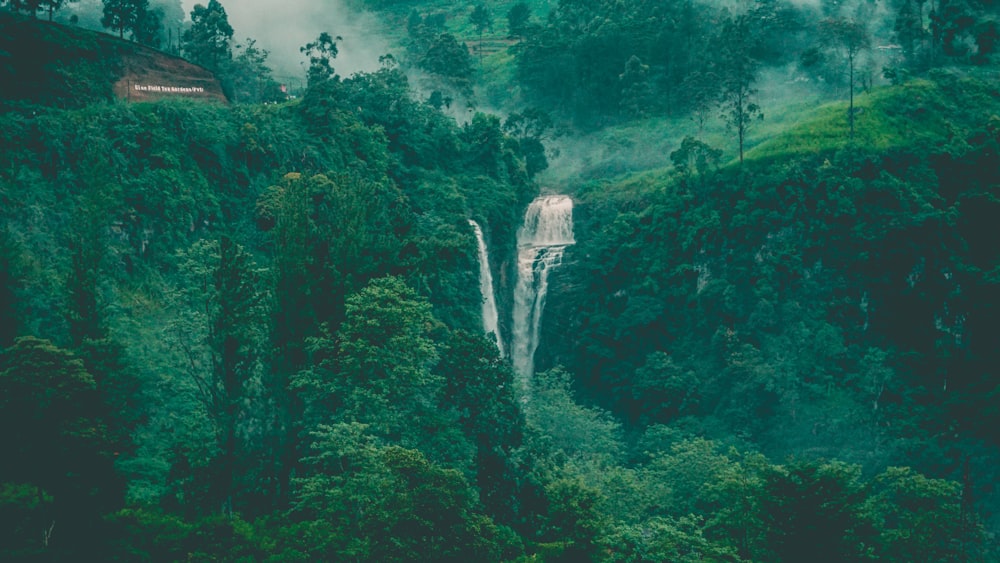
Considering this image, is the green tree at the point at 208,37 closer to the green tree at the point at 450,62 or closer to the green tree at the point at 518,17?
the green tree at the point at 450,62

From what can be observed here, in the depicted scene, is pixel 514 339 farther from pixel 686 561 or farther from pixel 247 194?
pixel 686 561

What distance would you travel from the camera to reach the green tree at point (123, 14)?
226 feet

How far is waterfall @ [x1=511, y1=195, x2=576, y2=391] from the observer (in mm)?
68000

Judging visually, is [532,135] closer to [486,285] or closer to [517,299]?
[517,299]

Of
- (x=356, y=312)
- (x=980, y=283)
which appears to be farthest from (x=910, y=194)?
(x=356, y=312)

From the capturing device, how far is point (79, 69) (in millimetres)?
54250

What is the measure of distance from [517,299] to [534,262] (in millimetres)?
2991

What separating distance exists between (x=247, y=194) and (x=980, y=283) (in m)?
38.4

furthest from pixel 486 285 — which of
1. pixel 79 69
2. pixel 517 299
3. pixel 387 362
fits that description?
pixel 387 362

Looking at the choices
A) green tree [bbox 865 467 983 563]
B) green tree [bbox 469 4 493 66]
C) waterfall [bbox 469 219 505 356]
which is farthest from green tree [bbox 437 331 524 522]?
green tree [bbox 469 4 493 66]

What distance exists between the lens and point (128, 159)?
5056cm

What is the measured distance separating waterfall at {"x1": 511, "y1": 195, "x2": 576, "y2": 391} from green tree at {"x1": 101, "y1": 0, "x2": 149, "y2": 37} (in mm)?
27036

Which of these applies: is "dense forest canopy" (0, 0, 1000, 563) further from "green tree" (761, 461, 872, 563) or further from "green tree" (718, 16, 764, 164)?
"green tree" (718, 16, 764, 164)

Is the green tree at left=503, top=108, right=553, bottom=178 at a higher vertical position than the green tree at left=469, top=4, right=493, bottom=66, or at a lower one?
lower
